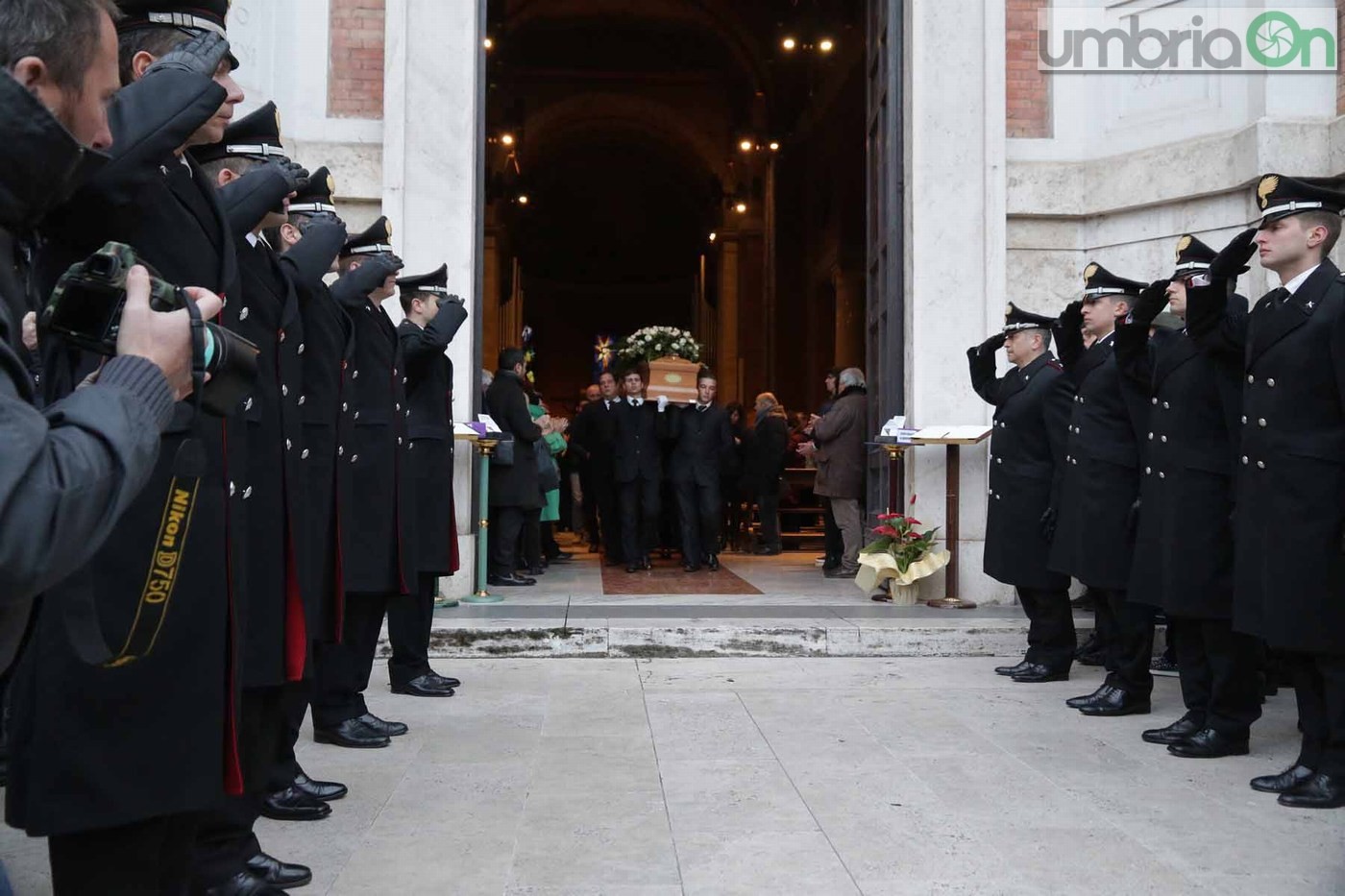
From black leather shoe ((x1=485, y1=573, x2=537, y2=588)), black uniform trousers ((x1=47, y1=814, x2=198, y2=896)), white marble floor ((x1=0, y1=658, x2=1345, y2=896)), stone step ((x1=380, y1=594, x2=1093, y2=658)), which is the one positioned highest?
black uniform trousers ((x1=47, y1=814, x2=198, y2=896))

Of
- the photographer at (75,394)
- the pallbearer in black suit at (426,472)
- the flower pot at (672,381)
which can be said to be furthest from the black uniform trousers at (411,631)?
the flower pot at (672,381)

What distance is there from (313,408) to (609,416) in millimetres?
7390

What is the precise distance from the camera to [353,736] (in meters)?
4.54

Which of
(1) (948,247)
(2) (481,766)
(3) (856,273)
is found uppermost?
(3) (856,273)

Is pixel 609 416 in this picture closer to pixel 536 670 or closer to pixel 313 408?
pixel 536 670

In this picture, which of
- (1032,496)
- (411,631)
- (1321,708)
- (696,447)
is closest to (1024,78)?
(1032,496)

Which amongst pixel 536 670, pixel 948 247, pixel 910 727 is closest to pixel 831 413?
pixel 948 247

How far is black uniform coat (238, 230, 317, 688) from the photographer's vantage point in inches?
108

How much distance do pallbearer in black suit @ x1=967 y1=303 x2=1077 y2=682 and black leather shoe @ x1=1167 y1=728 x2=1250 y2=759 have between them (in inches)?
56.2

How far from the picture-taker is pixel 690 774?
4.09 metres

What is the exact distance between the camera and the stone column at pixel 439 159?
8.01m

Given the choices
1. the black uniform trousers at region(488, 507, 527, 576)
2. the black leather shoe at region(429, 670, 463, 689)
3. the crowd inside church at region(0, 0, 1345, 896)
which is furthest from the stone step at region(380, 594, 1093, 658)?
the black uniform trousers at region(488, 507, 527, 576)

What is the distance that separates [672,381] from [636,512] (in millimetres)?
1198

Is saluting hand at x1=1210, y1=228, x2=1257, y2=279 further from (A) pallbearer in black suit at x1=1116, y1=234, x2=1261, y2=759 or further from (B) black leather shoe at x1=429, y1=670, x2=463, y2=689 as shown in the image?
(B) black leather shoe at x1=429, y1=670, x2=463, y2=689
